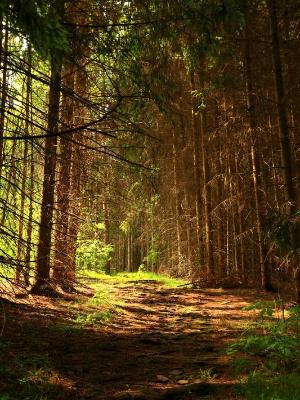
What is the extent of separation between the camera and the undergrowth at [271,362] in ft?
14.8

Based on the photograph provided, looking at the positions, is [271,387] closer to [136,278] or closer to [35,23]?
[35,23]

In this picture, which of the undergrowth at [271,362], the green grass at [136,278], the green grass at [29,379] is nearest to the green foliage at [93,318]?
the green grass at [29,379]

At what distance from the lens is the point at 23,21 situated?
134 inches

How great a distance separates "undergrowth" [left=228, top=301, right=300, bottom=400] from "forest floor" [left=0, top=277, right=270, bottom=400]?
213mm

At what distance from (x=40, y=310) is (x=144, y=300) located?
16.4ft

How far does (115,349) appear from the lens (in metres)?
7.14

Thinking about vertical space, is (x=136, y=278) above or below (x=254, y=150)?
below

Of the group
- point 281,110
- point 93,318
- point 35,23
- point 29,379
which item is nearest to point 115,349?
point 93,318

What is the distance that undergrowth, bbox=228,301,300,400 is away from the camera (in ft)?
14.8

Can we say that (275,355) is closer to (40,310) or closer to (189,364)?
(189,364)

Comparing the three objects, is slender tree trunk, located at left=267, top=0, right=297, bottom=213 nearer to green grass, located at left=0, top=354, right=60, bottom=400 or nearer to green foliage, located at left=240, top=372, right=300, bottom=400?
green foliage, located at left=240, top=372, right=300, bottom=400

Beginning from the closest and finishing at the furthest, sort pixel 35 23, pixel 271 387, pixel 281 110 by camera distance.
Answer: pixel 35 23 < pixel 271 387 < pixel 281 110

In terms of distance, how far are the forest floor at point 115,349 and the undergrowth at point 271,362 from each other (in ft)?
0.70

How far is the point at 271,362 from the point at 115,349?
2.73 m
